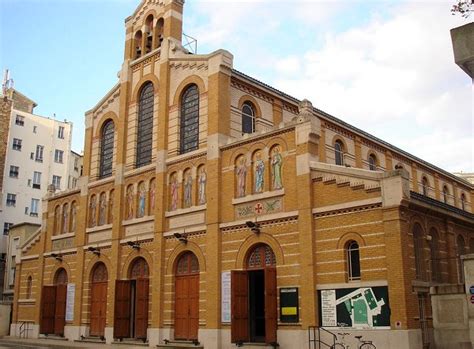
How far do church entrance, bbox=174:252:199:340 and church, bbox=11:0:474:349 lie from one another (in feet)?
0.24

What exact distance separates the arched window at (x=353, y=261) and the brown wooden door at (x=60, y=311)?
66.8 feet

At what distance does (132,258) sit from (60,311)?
7.58 meters

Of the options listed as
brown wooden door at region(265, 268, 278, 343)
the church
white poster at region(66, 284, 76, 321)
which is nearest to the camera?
the church

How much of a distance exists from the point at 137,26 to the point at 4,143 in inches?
1078

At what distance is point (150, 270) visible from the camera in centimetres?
2920

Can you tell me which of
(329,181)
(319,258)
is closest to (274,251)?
(319,258)

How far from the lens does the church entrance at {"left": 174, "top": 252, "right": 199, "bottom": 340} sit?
26.5 metres

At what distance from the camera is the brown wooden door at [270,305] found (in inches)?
890

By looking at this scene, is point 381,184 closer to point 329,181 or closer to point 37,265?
point 329,181

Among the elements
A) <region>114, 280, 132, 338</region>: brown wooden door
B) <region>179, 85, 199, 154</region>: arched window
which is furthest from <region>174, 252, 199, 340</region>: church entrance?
<region>179, 85, 199, 154</region>: arched window

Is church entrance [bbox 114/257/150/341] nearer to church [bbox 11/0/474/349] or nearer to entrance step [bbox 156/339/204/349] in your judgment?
church [bbox 11/0/474/349]

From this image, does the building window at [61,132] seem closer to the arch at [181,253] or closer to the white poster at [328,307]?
the arch at [181,253]

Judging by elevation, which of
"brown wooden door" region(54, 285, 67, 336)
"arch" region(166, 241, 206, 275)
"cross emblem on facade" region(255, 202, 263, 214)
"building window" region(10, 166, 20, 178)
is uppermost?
"building window" region(10, 166, 20, 178)

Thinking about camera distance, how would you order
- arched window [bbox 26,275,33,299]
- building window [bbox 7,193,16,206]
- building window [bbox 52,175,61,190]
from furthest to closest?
building window [bbox 52,175,61,190]
building window [bbox 7,193,16,206]
arched window [bbox 26,275,33,299]
